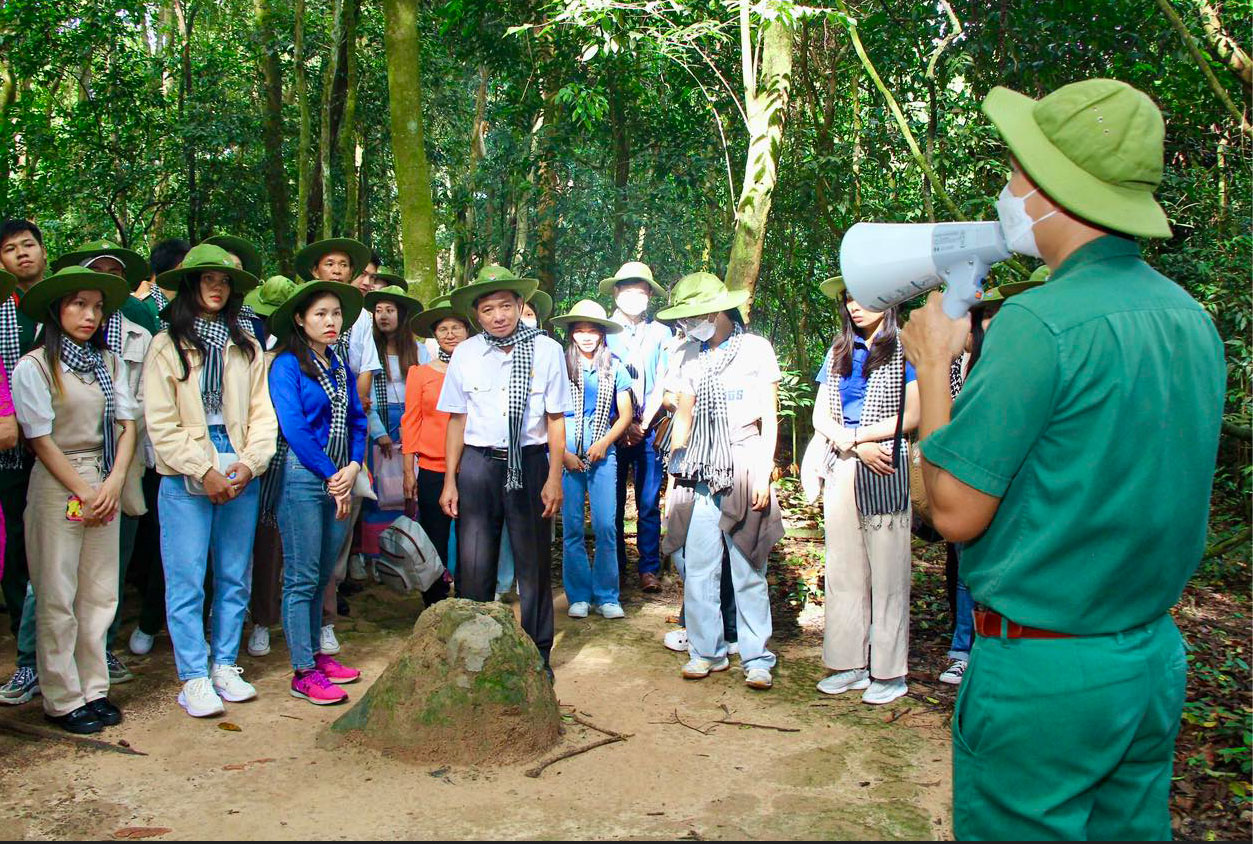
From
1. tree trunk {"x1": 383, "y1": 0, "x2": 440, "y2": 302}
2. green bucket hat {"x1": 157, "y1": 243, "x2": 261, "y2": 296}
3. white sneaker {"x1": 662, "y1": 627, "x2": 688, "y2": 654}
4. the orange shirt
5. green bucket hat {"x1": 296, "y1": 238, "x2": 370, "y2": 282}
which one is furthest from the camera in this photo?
tree trunk {"x1": 383, "y1": 0, "x2": 440, "y2": 302}

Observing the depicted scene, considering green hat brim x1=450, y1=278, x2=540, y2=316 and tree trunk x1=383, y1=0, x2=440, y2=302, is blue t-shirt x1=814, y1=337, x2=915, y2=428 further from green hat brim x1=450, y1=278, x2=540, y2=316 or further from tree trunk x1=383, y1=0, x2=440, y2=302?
tree trunk x1=383, y1=0, x2=440, y2=302

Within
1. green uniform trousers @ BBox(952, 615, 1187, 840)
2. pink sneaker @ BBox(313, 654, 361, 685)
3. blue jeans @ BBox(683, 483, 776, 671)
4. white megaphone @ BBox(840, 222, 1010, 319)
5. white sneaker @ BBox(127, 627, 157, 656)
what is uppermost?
white megaphone @ BBox(840, 222, 1010, 319)

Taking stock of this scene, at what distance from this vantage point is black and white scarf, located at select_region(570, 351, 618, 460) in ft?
23.1

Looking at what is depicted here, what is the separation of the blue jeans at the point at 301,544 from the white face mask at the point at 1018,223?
3819mm

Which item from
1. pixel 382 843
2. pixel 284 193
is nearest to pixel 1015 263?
pixel 382 843

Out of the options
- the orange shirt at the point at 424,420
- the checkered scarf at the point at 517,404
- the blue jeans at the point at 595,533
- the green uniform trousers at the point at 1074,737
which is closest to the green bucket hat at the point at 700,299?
the checkered scarf at the point at 517,404

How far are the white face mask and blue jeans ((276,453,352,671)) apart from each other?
3.82 meters

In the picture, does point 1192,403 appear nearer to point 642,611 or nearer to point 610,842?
point 610,842

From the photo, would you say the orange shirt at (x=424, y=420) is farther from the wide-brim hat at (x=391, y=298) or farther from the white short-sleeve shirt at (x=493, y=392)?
the white short-sleeve shirt at (x=493, y=392)

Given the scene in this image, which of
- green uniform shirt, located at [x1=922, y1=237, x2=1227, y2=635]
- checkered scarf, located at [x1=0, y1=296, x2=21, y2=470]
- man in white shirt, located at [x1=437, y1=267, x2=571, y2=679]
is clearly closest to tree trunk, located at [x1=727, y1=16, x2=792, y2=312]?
man in white shirt, located at [x1=437, y1=267, x2=571, y2=679]

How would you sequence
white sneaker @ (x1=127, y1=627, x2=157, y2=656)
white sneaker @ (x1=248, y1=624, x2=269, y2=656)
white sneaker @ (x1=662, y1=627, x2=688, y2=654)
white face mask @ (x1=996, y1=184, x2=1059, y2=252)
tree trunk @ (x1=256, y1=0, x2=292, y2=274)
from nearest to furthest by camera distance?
white face mask @ (x1=996, y1=184, x2=1059, y2=252), white sneaker @ (x1=127, y1=627, x2=157, y2=656), white sneaker @ (x1=248, y1=624, x2=269, y2=656), white sneaker @ (x1=662, y1=627, x2=688, y2=654), tree trunk @ (x1=256, y1=0, x2=292, y2=274)

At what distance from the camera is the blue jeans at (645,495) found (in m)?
7.60

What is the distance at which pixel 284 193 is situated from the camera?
15.3 meters

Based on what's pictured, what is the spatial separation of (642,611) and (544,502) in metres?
1.94
